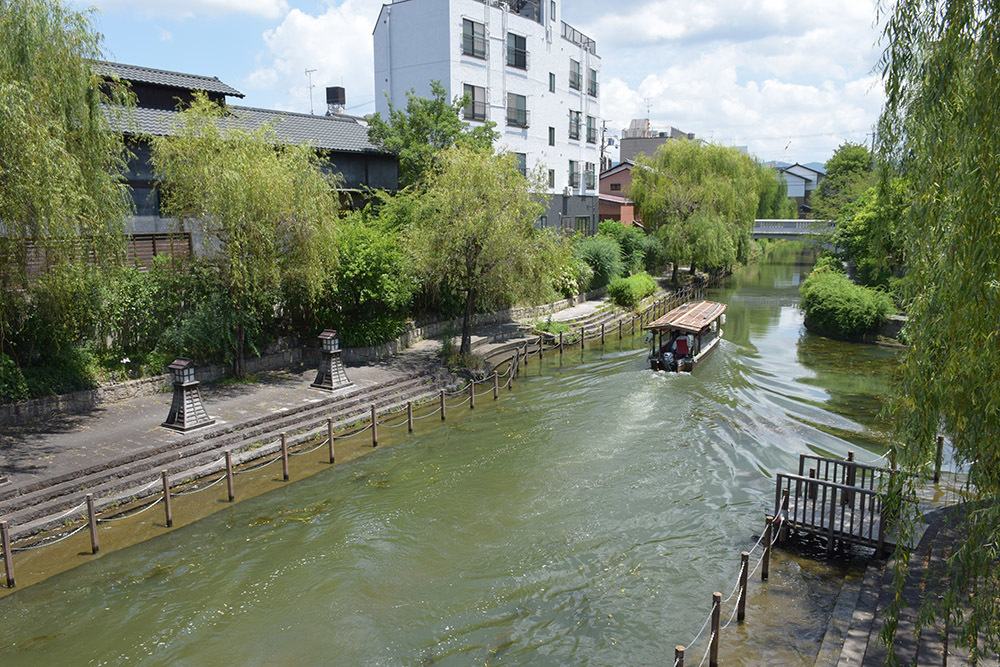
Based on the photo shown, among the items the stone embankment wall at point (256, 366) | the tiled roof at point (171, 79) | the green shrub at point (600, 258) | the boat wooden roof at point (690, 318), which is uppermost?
the tiled roof at point (171, 79)

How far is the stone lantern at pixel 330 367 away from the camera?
1898 centimetres

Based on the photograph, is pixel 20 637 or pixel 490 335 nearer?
pixel 20 637

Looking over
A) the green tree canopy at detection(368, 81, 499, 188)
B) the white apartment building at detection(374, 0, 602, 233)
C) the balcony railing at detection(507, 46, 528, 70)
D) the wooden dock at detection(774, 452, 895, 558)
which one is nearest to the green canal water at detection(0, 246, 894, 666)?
the wooden dock at detection(774, 452, 895, 558)

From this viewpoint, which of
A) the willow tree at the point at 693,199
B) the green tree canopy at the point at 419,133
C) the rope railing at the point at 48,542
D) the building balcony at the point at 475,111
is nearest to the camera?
the rope railing at the point at 48,542

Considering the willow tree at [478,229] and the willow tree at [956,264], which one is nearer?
the willow tree at [956,264]

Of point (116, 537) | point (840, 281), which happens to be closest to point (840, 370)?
point (840, 281)

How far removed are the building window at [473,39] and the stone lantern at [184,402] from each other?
77.2ft

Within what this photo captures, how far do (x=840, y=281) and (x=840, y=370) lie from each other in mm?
9492

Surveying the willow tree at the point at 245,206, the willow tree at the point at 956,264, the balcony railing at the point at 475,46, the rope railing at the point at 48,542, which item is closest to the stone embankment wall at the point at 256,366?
the willow tree at the point at 245,206

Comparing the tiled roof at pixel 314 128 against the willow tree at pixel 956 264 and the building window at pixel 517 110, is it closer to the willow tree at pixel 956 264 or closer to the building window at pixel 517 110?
the building window at pixel 517 110

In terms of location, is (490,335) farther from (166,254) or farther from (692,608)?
(692,608)

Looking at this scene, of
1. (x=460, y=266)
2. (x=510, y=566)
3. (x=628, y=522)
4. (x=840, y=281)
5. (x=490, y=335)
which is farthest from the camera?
(x=840, y=281)

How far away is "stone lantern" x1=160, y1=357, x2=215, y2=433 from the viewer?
15172 millimetres

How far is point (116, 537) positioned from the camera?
1193 cm
